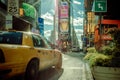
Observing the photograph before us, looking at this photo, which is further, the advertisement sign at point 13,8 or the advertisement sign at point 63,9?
the advertisement sign at point 63,9

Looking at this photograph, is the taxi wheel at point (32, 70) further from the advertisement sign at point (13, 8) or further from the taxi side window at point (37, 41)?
the advertisement sign at point (13, 8)

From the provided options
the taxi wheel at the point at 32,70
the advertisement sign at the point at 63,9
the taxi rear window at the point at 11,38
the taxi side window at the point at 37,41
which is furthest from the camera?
the advertisement sign at the point at 63,9

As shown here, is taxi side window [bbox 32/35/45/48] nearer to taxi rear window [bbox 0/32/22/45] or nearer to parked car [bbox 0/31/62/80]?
parked car [bbox 0/31/62/80]

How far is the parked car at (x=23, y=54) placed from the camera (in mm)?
7904

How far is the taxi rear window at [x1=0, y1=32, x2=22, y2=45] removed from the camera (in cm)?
943

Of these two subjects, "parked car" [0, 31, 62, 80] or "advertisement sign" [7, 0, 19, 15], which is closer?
"parked car" [0, 31, 62, 80]

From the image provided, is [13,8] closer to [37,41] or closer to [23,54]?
[37,41]

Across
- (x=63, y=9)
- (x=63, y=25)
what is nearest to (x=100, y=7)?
(x=63, y=9)

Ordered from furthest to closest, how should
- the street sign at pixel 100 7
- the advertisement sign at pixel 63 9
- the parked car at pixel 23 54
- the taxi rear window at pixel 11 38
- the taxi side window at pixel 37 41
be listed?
the advertisement sign at pixel 63 9
the street sign at pixel 100 7
the taxi side window at pixel 37 41
the taxi rear window at pixel 11 38
the parked car at pixel 23 54

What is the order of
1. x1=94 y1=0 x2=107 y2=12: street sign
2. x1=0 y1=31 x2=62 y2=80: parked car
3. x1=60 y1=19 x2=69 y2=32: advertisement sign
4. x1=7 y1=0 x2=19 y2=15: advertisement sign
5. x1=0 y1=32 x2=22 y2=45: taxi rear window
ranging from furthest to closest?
x1=60 y1=19 x2=69 y2=32: advertisement sign < x1=7 y1=0 x2=19 y2=15: advertisement sign < x1=94 y1=0 x2=107 y2=12: street sign < x1=0 y1=32 x2=22 y2=45: taxi rear window < x1=0 y1=31 x2=62 y2=80: parked car

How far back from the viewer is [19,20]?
96.1ft

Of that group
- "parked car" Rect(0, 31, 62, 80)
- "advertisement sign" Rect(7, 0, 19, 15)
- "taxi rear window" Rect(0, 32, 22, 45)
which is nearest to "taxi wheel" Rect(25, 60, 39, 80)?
"parked car" Rect(0, 31, 62, 80)

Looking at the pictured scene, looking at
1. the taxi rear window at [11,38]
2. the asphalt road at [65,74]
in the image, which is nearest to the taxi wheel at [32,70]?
the asphalt road at [65,74]

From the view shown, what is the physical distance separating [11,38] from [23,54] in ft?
3.74
